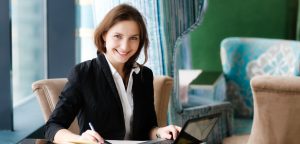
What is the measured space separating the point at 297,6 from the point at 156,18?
2.24m

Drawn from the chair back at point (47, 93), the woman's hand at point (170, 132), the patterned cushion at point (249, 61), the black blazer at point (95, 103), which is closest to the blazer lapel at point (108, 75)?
the black blazer at point (95, 103)

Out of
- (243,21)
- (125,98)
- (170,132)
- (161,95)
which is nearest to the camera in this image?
(170,132)

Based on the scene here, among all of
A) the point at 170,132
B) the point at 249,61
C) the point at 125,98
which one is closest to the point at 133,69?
the point at 125,98

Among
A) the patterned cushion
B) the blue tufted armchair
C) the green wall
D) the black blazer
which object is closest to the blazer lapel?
the black blazer

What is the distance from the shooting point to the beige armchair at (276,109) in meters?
2.15

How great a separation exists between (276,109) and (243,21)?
2.78 m

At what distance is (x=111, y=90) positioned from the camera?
1971mm

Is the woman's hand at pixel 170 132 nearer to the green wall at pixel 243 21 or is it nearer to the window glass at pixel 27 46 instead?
the window glass at pixel 27 46

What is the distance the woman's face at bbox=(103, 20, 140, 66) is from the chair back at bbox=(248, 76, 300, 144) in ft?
1.70

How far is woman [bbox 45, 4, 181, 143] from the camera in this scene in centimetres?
192

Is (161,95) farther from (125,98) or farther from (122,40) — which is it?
(122,40)

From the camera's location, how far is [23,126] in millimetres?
3088

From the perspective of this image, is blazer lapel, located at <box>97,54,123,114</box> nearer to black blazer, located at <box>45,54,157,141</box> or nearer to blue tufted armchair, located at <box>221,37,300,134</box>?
black blazer, located at <box>45,54,157,141</box>

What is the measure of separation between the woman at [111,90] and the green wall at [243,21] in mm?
2970
